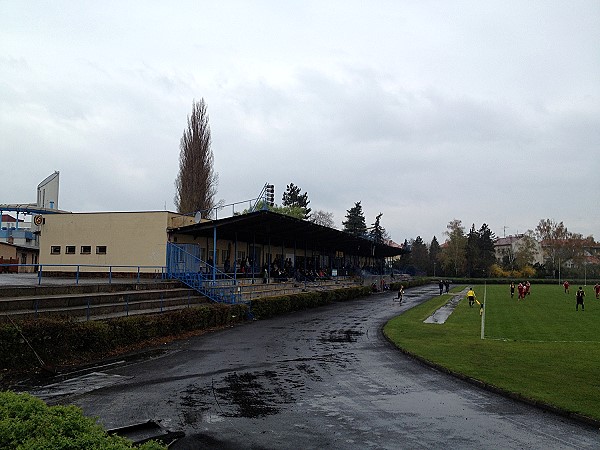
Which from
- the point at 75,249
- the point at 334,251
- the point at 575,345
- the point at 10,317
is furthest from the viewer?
the point at 334,251

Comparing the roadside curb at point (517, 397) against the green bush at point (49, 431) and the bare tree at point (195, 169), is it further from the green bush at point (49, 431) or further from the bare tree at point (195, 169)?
the bare tree at point (195, 169)

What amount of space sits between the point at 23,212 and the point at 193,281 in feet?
80.7

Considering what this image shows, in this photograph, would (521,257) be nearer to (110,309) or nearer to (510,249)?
(510,249)

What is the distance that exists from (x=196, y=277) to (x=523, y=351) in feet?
58.6

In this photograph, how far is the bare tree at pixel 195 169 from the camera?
53219 millimetres

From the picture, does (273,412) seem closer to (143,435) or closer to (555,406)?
(143,435)

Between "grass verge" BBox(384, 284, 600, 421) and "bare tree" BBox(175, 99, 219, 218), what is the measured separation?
2804 centimetres

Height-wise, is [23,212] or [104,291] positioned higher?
[23,212]

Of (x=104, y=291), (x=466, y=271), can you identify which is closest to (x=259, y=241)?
(x=104, y=291)

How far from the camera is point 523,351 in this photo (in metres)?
17.2

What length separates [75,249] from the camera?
35.0 m

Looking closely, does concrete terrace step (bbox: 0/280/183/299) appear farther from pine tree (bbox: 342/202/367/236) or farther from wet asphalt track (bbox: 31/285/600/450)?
pine tree (bbox: 342/202/367/236)

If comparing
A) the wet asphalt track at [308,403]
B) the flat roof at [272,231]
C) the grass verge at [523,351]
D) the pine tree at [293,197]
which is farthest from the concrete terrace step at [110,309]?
the pine tree at [293,197]

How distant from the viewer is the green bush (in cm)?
535
